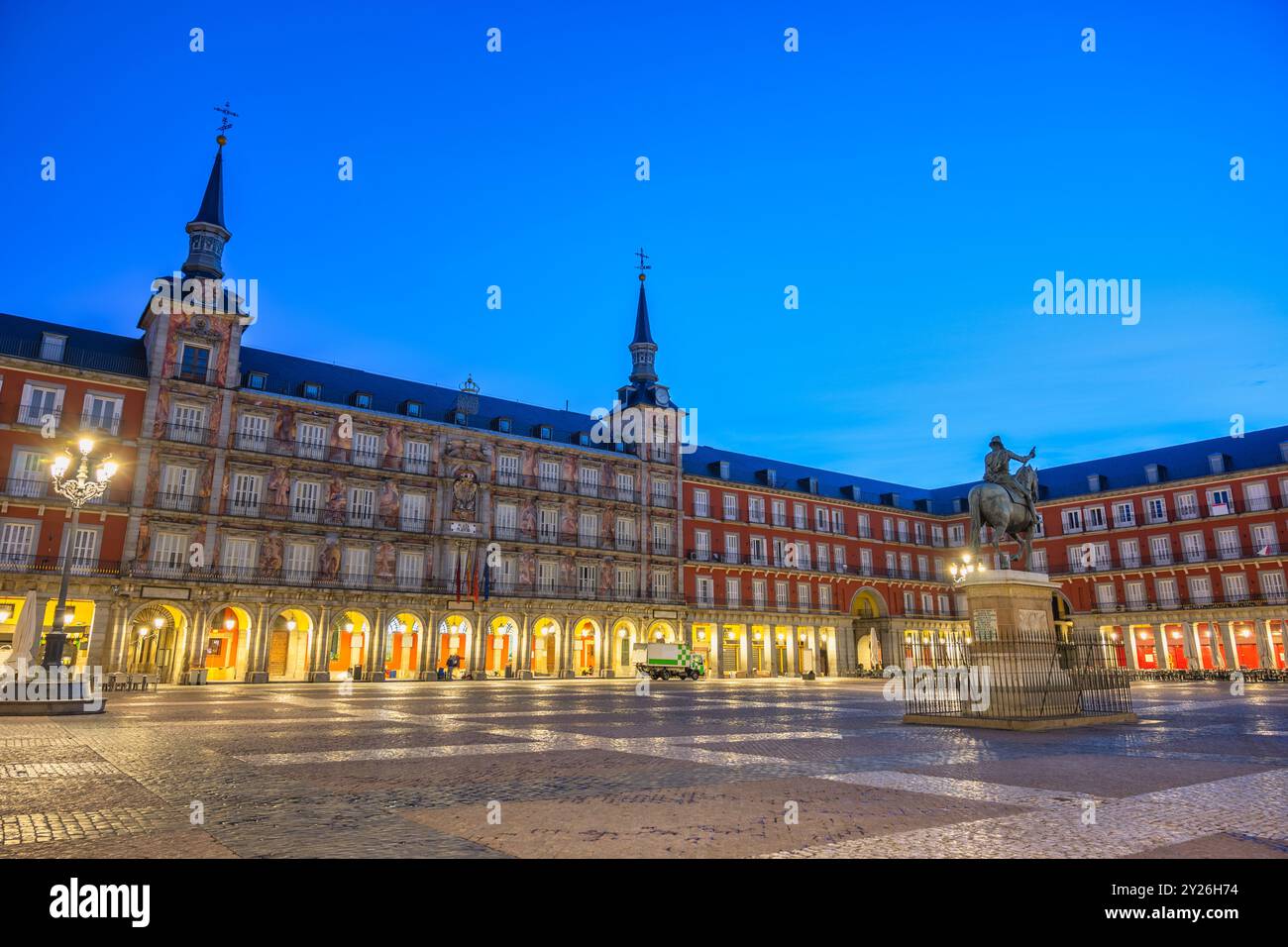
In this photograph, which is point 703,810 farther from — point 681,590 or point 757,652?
point 757,652

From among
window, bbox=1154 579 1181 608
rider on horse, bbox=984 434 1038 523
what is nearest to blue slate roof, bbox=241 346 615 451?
rider on horse, bbox=984 434 1038 523

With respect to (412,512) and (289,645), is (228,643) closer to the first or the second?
(289,645)

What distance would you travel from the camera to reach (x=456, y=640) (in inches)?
1699

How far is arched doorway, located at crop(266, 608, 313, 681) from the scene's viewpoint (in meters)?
38.5

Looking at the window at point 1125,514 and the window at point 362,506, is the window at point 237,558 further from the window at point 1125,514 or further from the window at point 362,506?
the window at point 1125,514

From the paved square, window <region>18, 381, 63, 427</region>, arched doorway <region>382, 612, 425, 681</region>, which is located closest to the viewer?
the paved square

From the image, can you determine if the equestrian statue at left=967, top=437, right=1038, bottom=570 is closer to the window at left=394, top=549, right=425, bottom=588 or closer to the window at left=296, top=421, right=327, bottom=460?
the window at left=394, top=549, right=425, bottom=588

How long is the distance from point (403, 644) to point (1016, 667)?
113 ft

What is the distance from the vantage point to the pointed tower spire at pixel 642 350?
183 feet

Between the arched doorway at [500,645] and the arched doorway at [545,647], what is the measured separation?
1.29 metres

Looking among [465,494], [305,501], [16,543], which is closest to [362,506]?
[305,501]

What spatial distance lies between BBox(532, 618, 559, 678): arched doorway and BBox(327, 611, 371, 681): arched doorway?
9566mm

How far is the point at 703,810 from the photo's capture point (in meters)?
5.84
